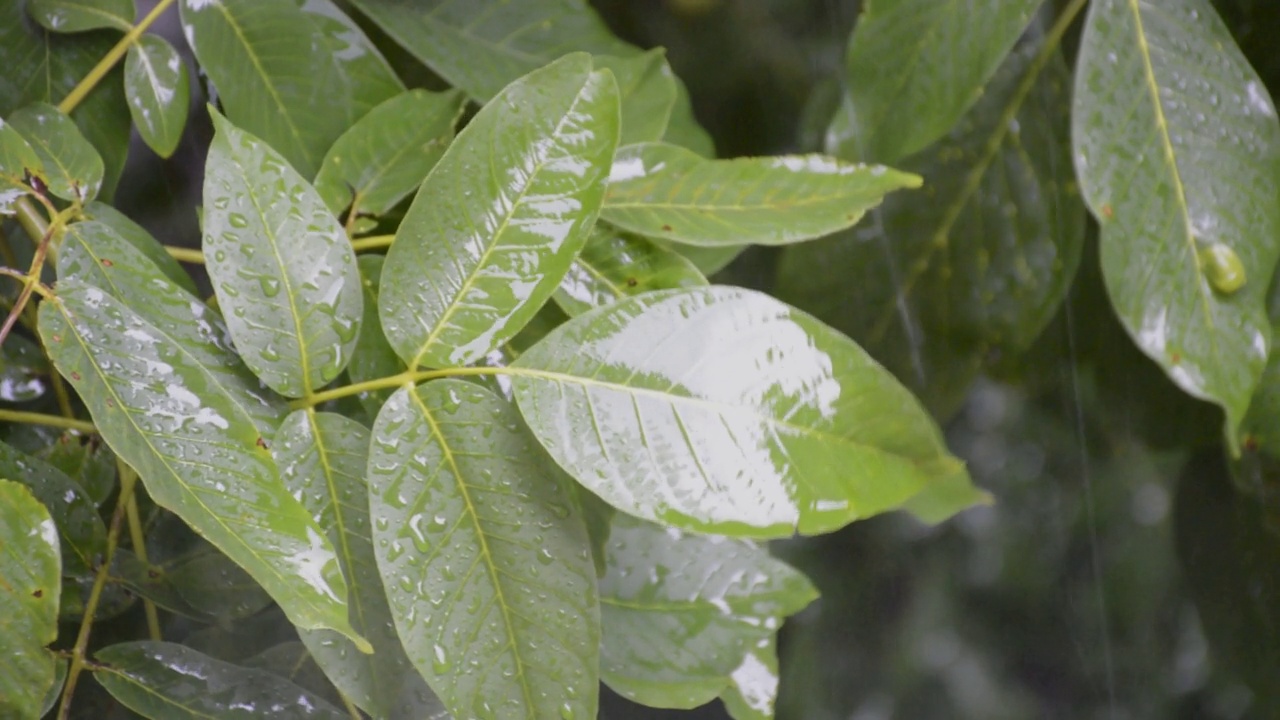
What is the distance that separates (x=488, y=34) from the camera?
0.41 metres

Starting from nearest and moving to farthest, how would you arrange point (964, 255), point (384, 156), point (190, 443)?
point (190, 443)
point (384, 156)
point (964, 255)

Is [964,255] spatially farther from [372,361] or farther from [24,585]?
[24,585]

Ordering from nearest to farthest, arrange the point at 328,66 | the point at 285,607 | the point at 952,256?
the point at 285,607 < the point at 328,66 < the point at 952,256

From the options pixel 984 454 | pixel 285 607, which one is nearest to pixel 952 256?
pixel 984 454

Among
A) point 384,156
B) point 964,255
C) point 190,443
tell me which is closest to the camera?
point 190,443

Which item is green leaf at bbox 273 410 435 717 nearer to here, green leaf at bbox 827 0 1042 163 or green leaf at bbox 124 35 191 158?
green leaf at bbox 124 35 191 158

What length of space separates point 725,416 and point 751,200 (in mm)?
106

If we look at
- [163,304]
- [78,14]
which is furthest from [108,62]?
[163,304]

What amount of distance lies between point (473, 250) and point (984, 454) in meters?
0.34

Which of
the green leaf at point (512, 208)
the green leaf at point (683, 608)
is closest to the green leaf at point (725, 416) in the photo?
the green leaf at point (512, 208)

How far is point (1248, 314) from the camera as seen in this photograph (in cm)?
38

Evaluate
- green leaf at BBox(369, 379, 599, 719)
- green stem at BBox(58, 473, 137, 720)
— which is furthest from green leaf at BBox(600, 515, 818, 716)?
green stem at BBox(58, 473, 137, 720)

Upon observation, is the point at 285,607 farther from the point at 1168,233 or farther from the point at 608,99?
the point at 1168,233

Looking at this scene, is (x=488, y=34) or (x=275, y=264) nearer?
(x=275, y=264)
